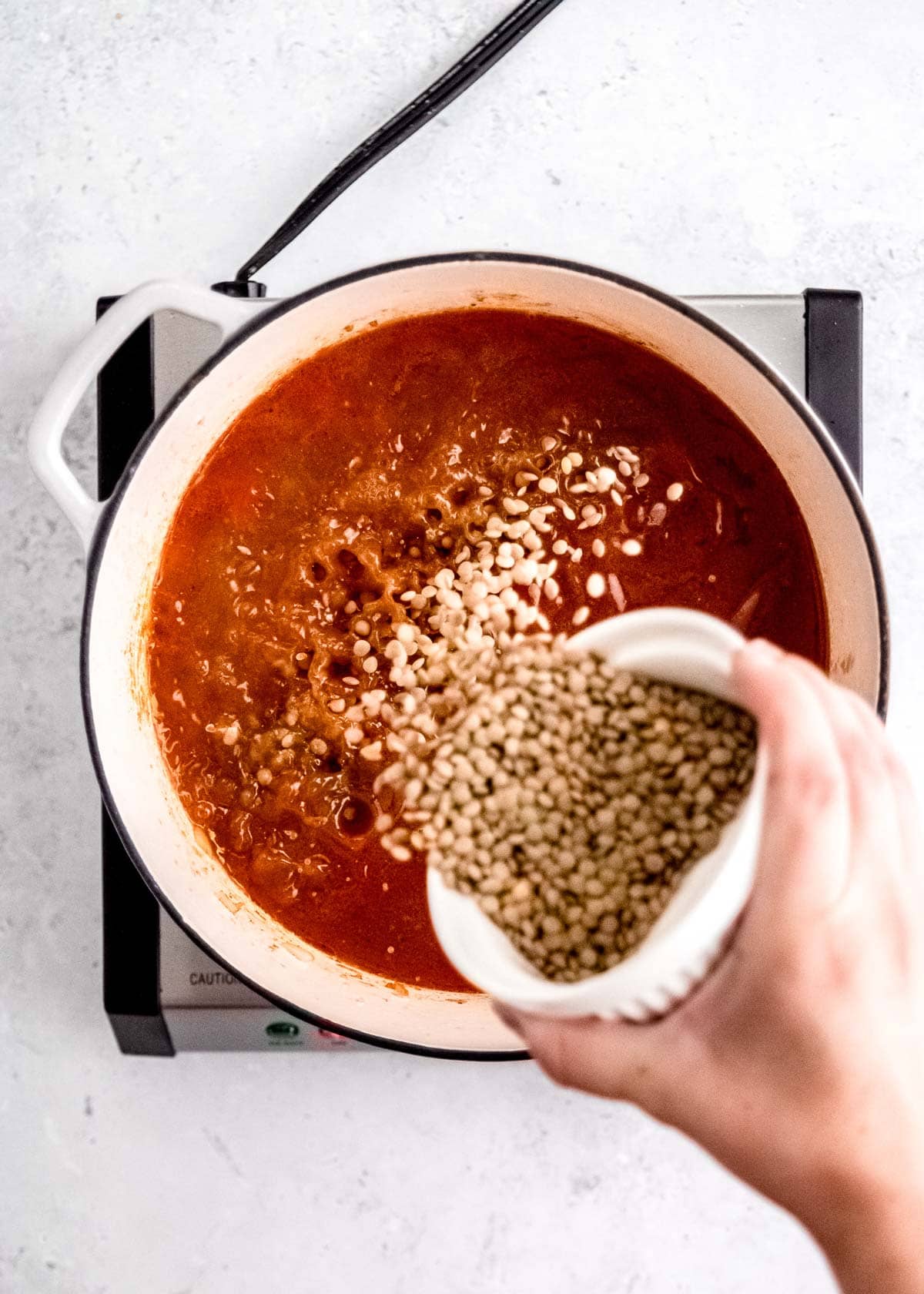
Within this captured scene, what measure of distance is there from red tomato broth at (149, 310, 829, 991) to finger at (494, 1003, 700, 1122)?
0.34 metres

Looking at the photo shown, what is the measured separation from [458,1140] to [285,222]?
3.33 feet

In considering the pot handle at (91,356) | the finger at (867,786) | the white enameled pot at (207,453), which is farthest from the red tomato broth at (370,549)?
the finger at (867,786)

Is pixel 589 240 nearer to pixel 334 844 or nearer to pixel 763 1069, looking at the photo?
pixel 334 844

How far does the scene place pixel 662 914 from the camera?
734 mm

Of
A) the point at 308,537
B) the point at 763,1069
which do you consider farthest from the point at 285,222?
the point at 763,1069

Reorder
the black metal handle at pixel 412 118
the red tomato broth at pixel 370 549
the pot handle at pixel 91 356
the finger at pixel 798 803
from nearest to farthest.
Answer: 1. the finger at pixel 798 803
2. the pot handle at pixel 91 356
3. the red tomato broth at pixel 370 549
4. the black metal handle at pixel 412 118

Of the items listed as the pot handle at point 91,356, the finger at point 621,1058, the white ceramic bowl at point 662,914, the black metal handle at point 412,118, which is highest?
the black metal handle at point 412,118

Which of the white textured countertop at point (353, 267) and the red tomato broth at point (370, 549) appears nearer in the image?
the red tomato broth at point (370, 549)

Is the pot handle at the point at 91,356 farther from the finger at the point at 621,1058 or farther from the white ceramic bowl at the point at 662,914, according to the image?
the finger at the point at 621,1058

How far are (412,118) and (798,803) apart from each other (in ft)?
2.82

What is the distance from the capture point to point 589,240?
1.21 m

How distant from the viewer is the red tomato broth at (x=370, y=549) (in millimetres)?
1041

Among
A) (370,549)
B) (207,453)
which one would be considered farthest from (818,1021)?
(207,453)

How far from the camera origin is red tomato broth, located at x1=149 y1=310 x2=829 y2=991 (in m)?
1.04
